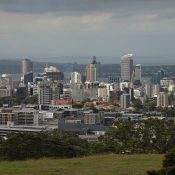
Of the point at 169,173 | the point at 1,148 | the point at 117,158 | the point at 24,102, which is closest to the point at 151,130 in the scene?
the point at 1,148

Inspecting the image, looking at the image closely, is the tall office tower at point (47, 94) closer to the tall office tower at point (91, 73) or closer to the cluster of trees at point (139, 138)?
the tall office tower at point (91, 73)

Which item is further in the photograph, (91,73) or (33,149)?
(91,73)

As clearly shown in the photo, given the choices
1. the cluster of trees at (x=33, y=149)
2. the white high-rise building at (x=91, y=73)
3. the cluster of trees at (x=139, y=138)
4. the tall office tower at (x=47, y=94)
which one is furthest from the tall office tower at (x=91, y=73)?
the cluster of trees at (x=33, y=149)

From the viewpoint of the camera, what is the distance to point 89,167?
8.24 metres

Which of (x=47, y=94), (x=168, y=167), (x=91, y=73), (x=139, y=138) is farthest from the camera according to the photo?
(x=91, y=73)

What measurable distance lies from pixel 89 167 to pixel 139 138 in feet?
23.3

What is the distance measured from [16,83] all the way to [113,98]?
31.0 metres

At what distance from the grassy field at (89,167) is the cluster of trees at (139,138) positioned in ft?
17.2

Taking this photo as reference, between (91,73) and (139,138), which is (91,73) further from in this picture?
(139,138)

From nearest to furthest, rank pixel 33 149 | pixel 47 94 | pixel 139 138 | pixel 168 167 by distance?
pixel 168 167 → pixel 33 149 → pixel 139 138 → pixel 47 94

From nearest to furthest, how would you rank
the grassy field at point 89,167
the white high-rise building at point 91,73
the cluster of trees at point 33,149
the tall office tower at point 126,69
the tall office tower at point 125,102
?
the grassy field at point 89,167, the cluster of trees at point 33,149, the tall office tower at point 125,102, the white high-rise building at point 91,73, the tall office tower at point 126,69

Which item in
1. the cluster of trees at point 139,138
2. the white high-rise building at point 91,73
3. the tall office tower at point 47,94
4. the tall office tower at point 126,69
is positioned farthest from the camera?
the tall office tower at point 126,69

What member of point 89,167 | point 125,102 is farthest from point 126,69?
point 89,167

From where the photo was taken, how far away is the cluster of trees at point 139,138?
48.6ft
